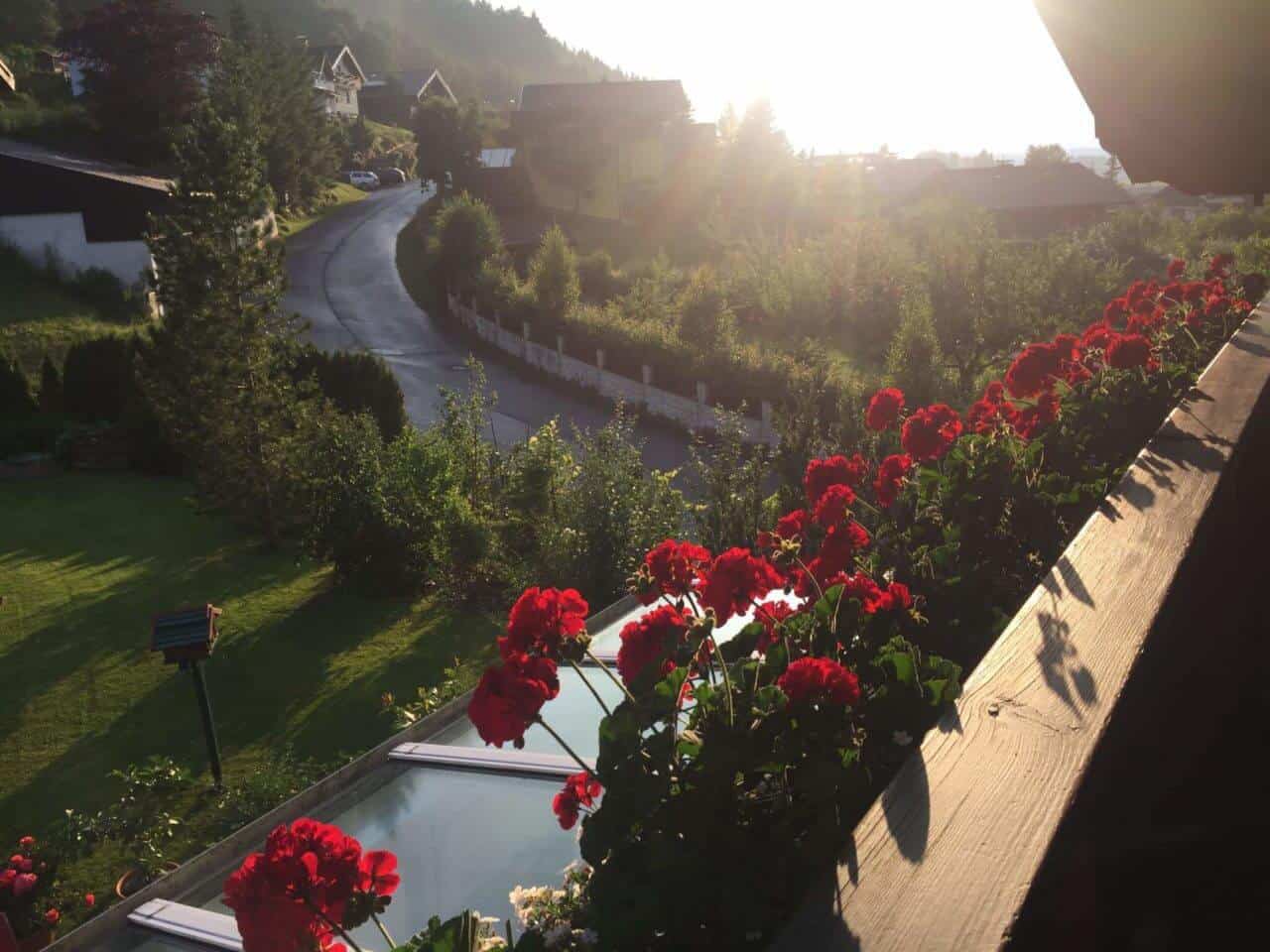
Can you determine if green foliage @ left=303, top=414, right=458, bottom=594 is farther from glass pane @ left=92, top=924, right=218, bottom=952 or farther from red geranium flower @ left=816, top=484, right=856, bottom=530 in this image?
red geranium flower @ left=816, top=484, right=856, bottom=530

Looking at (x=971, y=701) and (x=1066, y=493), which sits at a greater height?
(x=971, y=701)

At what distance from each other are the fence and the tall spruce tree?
229 inches

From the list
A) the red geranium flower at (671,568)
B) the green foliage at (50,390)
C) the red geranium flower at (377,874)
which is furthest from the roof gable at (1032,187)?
the red geranium flower at (377,874)

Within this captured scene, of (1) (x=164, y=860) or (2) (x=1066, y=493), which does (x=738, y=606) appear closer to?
(2) (x=1066, y=493)

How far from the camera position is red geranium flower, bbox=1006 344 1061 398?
452cm

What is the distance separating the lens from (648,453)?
65.2 ft

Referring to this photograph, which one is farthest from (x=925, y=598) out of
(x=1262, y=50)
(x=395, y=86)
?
(x=395, y=86)

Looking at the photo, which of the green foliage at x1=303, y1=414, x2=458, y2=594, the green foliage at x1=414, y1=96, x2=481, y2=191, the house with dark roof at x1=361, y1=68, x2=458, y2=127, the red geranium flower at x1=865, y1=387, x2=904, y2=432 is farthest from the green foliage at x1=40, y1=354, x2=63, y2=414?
the house with dark roof at x1=361, y1=68, x2=458, y2=127

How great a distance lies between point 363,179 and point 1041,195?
38336mm

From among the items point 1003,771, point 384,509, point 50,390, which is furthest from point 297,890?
point 50,390

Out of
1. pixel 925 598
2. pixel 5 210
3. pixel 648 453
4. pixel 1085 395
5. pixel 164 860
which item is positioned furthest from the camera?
pixel 5 210

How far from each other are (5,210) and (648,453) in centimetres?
2207

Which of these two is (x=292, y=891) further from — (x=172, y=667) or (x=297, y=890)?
(x=172, y=667)

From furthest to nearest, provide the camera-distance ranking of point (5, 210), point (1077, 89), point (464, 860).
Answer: point (5, 210) → point (464, 860) → point (1077, 89)
